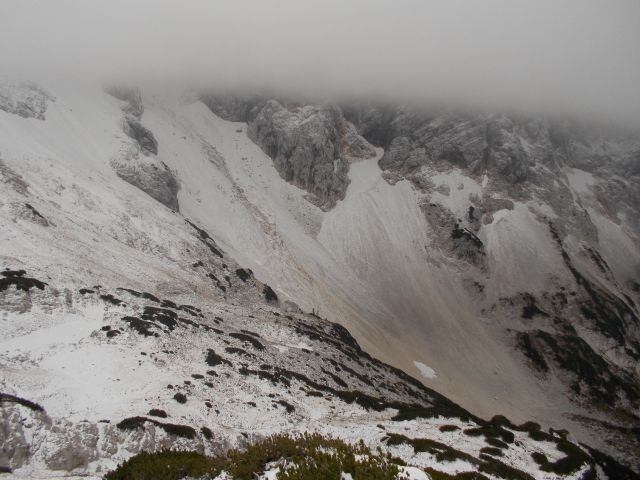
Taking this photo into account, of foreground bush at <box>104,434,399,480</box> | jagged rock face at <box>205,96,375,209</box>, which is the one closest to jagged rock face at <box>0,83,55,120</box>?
jagged rock face at <box>205,96,375,209</box>

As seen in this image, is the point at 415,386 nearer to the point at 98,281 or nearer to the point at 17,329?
the point at 98,281

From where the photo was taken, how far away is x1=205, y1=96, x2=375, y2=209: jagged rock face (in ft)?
458

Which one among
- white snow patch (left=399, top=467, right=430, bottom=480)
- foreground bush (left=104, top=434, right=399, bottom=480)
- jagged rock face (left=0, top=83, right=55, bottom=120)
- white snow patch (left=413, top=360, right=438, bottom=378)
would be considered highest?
white snow patch (left=399, top=467, right=430, bottom=480)

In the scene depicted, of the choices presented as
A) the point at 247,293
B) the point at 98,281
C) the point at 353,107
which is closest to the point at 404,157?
the point at 353,107

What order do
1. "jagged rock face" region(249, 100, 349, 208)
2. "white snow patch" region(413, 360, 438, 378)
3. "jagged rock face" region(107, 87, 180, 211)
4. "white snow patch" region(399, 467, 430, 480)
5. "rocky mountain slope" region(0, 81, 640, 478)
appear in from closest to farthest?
"white snow patch" region(399, 467, 430, 480) → "rocky mountain slope" region(0, 81, 640, 478) → "white snow patch" region(413, 360, 438, 378) → "jagged rock face" region(107, 87, 180, 211) → "jagged rock face" region(249, 100, 349, 208)

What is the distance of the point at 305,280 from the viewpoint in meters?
98.1

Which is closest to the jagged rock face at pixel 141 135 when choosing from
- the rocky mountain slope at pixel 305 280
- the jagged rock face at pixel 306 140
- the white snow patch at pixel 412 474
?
the rocky mountain slope at pixel 305 280

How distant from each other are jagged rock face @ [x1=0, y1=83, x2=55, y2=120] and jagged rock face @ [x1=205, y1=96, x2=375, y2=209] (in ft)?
213

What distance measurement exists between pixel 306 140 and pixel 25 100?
247 feet

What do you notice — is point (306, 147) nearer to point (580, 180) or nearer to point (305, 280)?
point (305, 280)

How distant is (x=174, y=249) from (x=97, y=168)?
2660 cm

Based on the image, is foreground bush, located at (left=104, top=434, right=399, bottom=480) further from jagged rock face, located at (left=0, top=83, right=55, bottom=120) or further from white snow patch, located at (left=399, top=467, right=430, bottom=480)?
jagged rock face, located at (left=0, top=83, right=55, bottom=120)

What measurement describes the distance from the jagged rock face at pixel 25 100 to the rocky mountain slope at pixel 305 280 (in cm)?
47

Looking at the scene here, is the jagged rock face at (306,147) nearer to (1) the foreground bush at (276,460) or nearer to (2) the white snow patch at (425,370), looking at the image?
(2) the white snow patch at (425,370)
